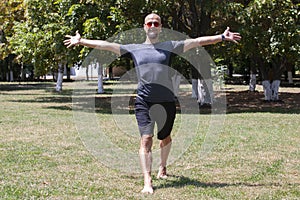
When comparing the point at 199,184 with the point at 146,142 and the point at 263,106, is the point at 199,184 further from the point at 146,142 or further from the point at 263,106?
the point at 263,106

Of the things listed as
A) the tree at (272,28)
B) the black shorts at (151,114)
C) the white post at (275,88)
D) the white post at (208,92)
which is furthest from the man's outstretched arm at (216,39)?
the white post at (275,88)

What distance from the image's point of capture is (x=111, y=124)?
13.2 meters

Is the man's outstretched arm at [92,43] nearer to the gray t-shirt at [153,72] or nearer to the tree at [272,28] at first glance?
the gray t-shirt at [153,72]

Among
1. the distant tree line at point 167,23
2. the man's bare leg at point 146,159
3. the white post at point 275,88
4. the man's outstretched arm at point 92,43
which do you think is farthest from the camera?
the white post at point 275,88

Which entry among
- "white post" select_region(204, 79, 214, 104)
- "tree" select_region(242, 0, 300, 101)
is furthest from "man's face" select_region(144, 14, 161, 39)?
"white post" select_region(204, 79, 214, 104)

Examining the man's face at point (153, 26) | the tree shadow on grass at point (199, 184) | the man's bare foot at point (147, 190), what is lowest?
the tree shadow on grass at point (199, 184)

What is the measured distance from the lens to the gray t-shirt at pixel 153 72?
574 centimetres

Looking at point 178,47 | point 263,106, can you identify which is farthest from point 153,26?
point 263,106

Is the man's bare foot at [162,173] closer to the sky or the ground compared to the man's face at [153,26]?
closer to the ground

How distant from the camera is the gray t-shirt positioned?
5738 millimetres

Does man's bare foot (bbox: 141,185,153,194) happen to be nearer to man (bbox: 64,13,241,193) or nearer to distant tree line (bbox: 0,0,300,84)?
man (bbox: 64,13,241,193)

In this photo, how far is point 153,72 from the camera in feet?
18.8

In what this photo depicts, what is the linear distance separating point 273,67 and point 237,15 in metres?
5.98

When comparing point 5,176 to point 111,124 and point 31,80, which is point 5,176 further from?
point 31,80
